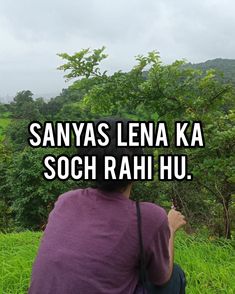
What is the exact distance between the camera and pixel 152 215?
1.55m

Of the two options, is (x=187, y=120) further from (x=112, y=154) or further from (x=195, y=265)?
(x=112, y=154)

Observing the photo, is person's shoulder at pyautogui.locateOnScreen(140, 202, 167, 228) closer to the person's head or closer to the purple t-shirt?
the purple t-shirt

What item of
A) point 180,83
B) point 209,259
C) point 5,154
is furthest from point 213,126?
point 5,154

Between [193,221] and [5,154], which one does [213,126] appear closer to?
[193,221]

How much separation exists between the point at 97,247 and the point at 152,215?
0.25 meters

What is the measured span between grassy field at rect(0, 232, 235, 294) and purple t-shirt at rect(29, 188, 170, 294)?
4.55 ft

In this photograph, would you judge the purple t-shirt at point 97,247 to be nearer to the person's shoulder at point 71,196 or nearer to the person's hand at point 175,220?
the person's shoulder at point 71,196

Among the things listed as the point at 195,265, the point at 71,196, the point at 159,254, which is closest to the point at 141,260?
the point at 159,254

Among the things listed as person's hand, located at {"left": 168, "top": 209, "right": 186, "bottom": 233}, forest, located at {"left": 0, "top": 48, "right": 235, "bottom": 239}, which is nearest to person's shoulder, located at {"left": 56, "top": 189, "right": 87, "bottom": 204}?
person's hand, located at {"left": 168, "top": 209, "right": 186, "bottom": 233}

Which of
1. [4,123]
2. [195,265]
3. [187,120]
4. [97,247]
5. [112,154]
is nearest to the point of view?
[97,247]

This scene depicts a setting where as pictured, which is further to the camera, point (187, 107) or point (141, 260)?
point (187, 107)

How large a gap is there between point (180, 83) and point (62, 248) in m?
2.88

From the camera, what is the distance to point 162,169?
3564 millimetres

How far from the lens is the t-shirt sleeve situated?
5.06 feet
